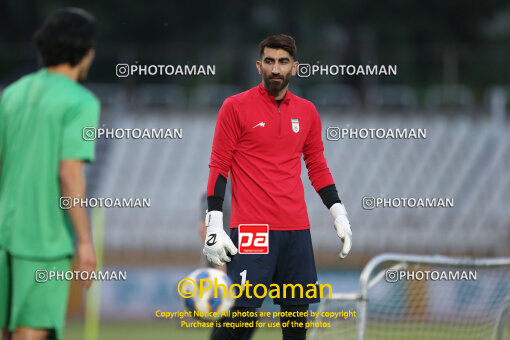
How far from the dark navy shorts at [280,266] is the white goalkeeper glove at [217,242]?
4.9 inches

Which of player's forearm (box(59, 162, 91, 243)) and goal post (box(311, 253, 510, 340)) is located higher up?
player's forearm (box(59, 162, 91, 243))

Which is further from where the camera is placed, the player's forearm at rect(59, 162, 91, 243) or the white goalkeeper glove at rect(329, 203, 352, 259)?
the white goalkeeper glove at rect(329, 203, 352, 259)

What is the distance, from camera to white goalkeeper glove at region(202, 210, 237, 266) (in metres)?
5.05

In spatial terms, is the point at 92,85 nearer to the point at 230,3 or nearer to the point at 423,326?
the point at 230,3

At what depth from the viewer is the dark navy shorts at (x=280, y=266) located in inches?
203
